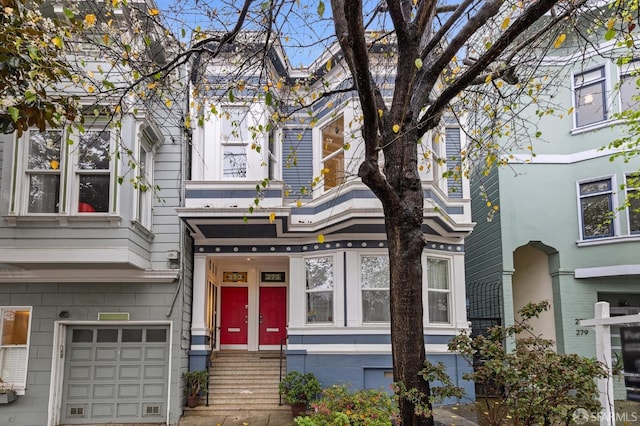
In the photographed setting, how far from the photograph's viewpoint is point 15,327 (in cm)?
954

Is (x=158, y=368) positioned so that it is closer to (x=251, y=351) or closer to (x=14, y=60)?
(x=251, y=351)

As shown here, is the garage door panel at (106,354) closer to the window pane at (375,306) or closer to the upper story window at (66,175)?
the upper story window at (66,175)

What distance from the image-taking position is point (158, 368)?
9695 millimetres

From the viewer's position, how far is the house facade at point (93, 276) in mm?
8672

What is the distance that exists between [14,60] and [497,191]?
10661 millimetres

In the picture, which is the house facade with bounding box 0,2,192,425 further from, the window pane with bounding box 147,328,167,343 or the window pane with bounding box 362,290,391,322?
the window pane with bounding box 362,290,391,322

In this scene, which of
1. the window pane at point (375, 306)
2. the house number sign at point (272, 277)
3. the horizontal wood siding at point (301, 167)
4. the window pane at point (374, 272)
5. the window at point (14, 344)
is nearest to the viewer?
the window at point (14, 344)

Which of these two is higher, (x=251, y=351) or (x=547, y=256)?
(x=547, y=256)

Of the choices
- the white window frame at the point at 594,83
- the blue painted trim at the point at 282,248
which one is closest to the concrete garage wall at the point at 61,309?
the blue painted trim at the point at 282,248

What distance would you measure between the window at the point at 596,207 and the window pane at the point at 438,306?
393 centimetres

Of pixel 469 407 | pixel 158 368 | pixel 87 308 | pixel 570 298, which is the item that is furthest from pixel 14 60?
pixel 570 298

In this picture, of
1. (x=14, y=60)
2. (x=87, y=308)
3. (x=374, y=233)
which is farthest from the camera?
(x=374, y=233)

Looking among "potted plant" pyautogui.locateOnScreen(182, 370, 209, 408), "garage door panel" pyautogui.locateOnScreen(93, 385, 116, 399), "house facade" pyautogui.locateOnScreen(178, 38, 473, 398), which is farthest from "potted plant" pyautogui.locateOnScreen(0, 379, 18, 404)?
"house facade" pyautogui.locateOnScreen(178, 38, 473, 398)

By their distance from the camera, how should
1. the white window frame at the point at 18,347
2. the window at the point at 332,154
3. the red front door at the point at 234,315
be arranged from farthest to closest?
1. the red front door at the point at 234,315
2. the window at the point at 332,154
3. the white window frame at the point at 18,347
